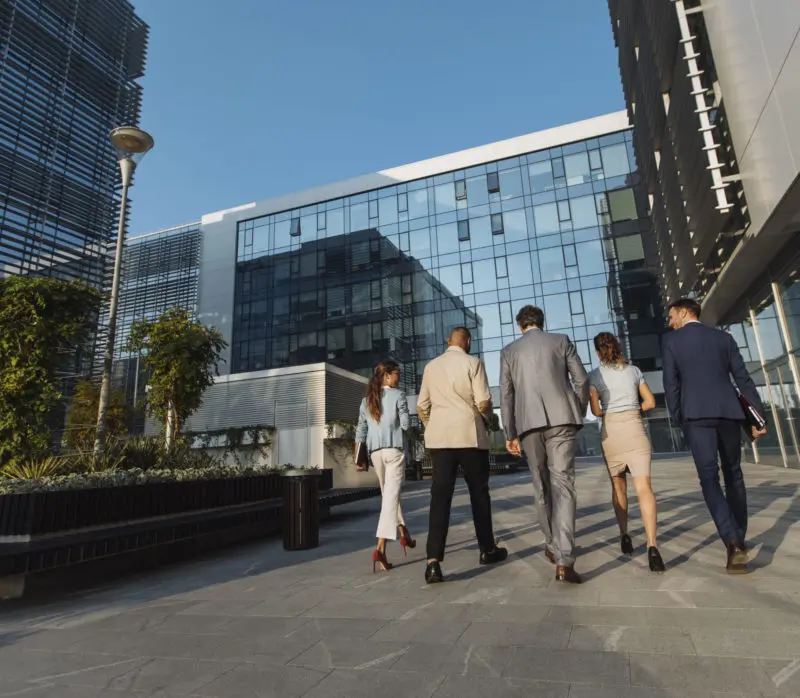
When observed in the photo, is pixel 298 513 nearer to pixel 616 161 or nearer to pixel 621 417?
pixel 621 417

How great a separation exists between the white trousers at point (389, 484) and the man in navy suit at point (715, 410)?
7.90ft

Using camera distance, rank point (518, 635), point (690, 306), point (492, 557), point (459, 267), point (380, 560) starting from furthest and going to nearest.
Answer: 1. point (459, 267)
2. point (380, 560)
3. point (492, 557)
4. point (690, 306)
5. point (518, 635)

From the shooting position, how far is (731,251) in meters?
10.5

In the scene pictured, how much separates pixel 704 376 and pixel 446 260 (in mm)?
32299

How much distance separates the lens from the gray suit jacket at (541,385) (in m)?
3.70

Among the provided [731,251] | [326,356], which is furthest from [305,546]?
[326,356]

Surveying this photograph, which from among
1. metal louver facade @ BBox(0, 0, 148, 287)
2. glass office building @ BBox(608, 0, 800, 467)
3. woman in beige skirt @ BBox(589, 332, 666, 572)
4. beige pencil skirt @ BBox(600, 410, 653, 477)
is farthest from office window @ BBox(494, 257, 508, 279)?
beige pencil skirt @ BBox(600, 410, 653, 477)

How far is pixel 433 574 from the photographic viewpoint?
12.3ft

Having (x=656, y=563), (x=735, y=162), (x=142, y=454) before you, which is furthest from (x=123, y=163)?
(x=735, y=162)

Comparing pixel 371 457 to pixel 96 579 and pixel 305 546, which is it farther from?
Answer: pixel 96 579

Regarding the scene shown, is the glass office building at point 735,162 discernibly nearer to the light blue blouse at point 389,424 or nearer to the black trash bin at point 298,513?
the light blue blouse at point 389,424

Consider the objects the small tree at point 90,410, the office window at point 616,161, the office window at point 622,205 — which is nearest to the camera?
the small tree at point 90,410

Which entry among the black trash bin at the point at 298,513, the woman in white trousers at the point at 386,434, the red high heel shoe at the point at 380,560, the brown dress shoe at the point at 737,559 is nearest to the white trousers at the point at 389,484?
the woman in white trousers at the point at 386,434

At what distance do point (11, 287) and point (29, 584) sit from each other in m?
4.98
